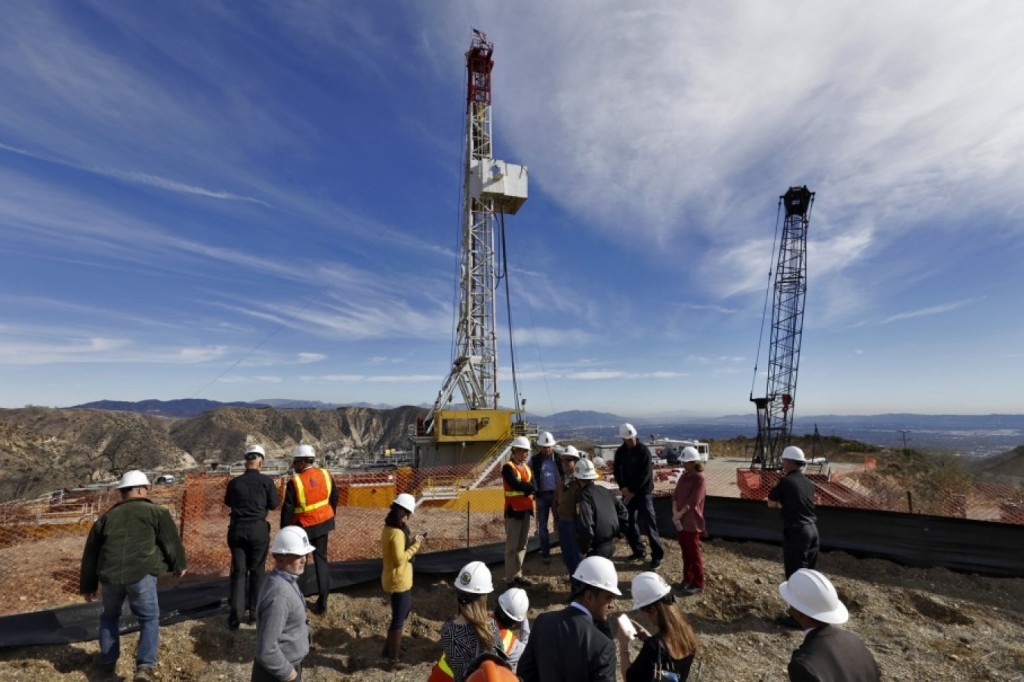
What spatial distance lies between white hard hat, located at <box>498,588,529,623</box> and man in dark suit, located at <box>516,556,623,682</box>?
0.54 ft

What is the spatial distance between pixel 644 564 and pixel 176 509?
9.74 m

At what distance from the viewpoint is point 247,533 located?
519 centimetres

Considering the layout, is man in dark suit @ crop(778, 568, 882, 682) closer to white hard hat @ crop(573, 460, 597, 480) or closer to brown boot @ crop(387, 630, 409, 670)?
white hard hat @ crop(573, 460, 597, 480)

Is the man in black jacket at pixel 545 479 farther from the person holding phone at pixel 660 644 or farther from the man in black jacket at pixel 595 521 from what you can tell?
the person holding phone at pixel 660 644

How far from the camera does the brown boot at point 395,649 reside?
4625 mm

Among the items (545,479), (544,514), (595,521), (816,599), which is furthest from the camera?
(544,514)

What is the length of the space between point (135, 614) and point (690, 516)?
5.43 metres

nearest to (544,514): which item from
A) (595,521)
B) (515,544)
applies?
(515,544)

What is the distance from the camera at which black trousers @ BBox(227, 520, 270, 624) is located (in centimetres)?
518

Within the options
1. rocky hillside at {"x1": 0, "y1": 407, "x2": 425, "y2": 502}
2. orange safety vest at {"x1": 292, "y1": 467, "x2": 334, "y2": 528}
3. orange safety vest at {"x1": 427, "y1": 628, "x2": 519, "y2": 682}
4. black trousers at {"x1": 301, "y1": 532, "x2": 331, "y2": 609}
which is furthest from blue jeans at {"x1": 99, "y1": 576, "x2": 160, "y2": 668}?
rocky hillside at {"x1": 0, "y1": 407, "x2": 425, "y2": 502}

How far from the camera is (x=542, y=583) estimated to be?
20.8 ft

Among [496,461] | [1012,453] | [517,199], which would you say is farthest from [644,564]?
[1012,453]

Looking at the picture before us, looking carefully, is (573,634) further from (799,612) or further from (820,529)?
(820,529)

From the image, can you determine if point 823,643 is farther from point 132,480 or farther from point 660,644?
point 132,480
